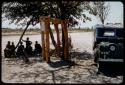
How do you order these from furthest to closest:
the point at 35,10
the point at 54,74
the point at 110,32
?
the point at 35,10 < the point at 110,32 < the point at 54,74

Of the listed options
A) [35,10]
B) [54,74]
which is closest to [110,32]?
[54,74]

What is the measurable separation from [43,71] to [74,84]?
2749mm

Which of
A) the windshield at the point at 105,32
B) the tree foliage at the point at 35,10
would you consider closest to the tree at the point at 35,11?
the tree foliage at the point at 35,10

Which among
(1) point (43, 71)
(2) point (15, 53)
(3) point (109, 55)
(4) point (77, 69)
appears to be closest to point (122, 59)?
(3) point (109, 55)

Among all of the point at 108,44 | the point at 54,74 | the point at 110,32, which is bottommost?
the point at 54,74

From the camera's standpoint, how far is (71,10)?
1708cm

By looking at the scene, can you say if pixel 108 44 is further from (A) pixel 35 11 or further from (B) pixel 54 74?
(A) pixel 35 11

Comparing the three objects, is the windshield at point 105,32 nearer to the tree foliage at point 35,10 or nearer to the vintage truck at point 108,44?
the vintage truck at point 108,44

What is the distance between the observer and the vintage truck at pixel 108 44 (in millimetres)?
10969

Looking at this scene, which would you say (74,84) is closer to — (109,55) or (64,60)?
(109,55)

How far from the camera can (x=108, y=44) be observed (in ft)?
36.6

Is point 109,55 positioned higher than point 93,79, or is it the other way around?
point 109,55

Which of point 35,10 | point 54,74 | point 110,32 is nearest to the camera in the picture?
point 54,74

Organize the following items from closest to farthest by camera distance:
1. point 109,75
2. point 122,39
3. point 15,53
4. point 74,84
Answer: point 74,84
point 109,75
point 122,39
point 15,53
